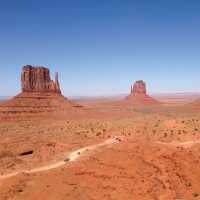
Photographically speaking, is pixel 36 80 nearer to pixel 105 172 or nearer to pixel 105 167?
pixel 105 167

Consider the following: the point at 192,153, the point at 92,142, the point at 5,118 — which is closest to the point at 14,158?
the point at 92,142

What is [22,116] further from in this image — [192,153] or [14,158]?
[192,153]

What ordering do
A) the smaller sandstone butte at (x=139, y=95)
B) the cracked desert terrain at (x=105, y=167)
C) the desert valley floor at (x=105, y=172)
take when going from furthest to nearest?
the smaller sandstone butte at (x=139, y=95) → the cracked desert terrain at (x=105, y=167) → the desert valley floor at (x=105, y=172)

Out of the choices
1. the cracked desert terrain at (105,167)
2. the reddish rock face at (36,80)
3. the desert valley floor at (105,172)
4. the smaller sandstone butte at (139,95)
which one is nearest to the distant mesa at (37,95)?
the reddish rock face at (36,80)

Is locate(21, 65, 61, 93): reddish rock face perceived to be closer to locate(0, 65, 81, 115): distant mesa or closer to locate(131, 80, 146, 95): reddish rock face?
locate(0, 65, 81, 115): distant mesa

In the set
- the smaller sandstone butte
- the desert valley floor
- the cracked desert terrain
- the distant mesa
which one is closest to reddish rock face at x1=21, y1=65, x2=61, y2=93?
the distant mesa

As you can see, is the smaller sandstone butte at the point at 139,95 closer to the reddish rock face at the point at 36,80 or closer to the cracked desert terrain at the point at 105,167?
→ the reddish rock face at the point at 36,80

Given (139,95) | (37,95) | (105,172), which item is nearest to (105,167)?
(105,172)
